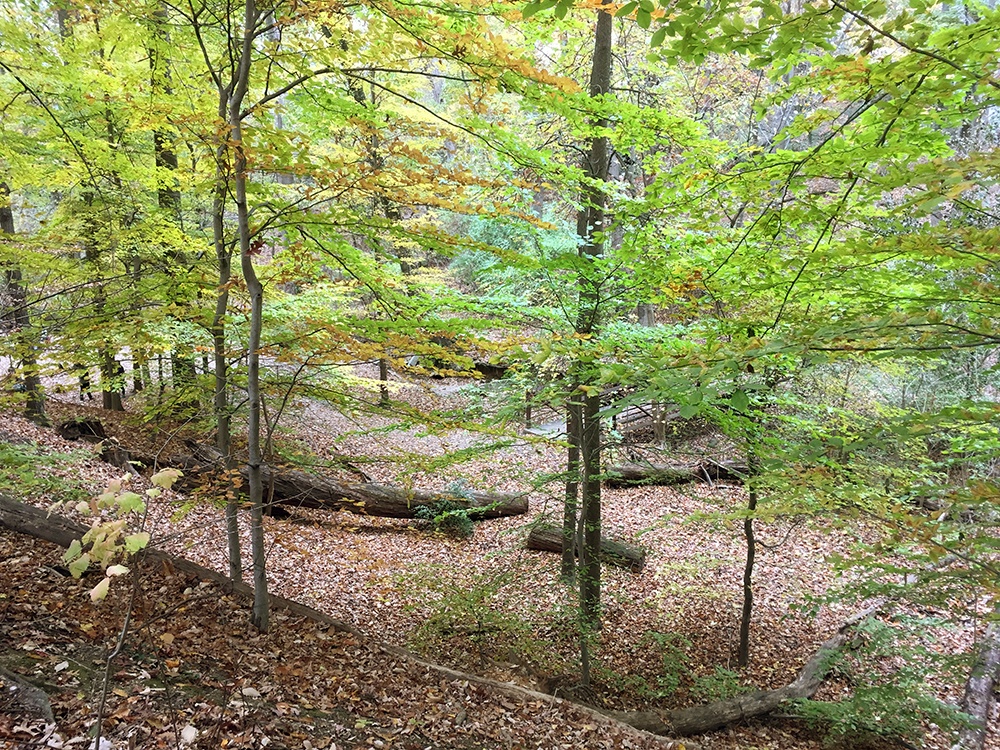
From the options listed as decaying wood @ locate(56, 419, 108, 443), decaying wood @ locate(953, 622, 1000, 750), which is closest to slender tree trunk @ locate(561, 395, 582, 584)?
decaying wood @ locate(953, 622, 1000, 750)

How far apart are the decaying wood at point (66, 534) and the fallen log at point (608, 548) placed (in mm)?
4660

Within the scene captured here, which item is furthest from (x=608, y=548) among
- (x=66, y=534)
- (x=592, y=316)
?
(x=66, y=534)

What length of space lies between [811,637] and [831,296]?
676cm

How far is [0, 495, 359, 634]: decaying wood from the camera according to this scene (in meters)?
5.56

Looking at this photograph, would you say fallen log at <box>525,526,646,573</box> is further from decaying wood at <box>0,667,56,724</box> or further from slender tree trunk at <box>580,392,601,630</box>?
decaying wood at <box>0,667,56,724</box>

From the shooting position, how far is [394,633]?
6.75 metres

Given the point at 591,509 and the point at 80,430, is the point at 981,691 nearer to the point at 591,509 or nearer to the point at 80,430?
the point at 591,509

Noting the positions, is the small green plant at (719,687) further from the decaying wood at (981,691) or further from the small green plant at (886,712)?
the decaying wood at (981,691)

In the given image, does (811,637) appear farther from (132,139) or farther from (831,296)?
(132,139)

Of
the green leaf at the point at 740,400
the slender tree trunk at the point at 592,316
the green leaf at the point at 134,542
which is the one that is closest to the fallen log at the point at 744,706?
the slender tree trunk at the point at 592,316

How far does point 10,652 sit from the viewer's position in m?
3.68

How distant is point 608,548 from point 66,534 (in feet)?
26.3

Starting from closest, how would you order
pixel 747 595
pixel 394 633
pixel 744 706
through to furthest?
pixel 744 706, pixel 394 633, pixel 747 595

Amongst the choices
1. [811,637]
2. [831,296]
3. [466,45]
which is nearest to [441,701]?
[831,296]
